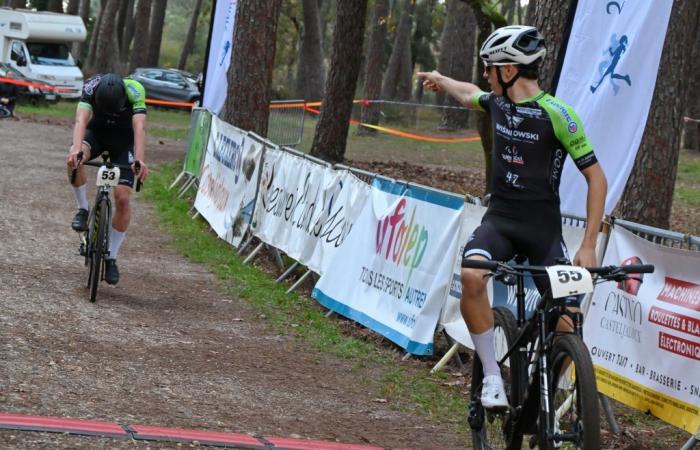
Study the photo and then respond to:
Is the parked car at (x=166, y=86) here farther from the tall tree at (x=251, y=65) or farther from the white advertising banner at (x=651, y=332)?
the white advertising banner at (x=651, y=332)

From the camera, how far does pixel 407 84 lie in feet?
193

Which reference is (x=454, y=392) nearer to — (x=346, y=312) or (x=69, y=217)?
(x=346, y=312)

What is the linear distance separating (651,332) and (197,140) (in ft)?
43.2

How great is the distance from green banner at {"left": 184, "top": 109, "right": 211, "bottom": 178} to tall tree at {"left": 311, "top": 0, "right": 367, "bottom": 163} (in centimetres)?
484

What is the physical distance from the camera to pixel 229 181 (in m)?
15.8

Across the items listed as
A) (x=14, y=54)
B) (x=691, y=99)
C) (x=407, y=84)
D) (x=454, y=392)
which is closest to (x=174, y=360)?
(x=454, y=392)

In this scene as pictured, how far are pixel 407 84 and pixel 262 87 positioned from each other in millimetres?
40008

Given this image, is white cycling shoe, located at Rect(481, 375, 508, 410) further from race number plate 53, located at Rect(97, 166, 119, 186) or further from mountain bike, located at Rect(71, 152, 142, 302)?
race number plate 53, located at Rect(97, 166, 119, 186)

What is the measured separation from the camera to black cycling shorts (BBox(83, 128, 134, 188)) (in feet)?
34.6

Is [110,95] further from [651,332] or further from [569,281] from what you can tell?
[569,281]

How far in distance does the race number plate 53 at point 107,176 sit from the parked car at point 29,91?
99.8 ft

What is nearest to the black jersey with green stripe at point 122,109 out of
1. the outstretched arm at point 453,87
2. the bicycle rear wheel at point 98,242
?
the bicycle rear wheel at point 98,242

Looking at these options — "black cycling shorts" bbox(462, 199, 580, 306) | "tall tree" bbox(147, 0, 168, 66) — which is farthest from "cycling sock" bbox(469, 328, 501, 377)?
"tall tree" bbox(147, 0, 168, 66)

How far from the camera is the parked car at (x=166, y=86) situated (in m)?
46.9
